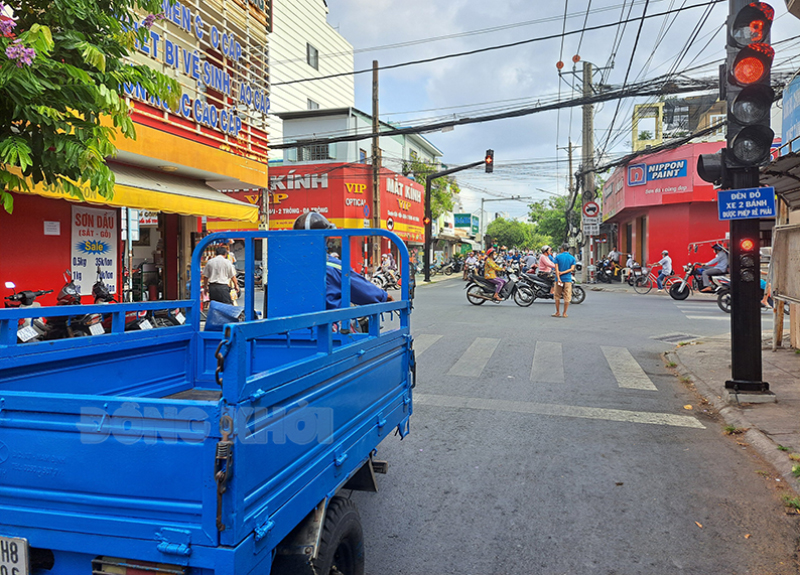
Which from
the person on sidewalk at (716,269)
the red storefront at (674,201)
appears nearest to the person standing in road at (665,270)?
the person on sidewalk at (716,269)

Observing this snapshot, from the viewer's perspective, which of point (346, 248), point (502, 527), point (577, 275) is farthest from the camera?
point (577, 275)

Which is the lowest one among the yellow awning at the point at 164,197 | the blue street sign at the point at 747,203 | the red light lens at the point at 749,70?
the blue street sign at the point at 747,203

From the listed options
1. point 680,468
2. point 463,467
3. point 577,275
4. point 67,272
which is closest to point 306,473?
point 463,467

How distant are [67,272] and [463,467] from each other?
7796mm

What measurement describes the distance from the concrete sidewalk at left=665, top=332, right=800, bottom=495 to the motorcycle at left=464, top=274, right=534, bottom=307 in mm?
6584

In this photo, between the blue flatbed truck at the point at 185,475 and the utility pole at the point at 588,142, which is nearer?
the blue flatbed truck at the point at 185,475

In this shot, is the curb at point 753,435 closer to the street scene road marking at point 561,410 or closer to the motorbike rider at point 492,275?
the street scene road marking at point 561,410

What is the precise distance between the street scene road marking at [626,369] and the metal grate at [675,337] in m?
1.47

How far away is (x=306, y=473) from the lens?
2.22 m

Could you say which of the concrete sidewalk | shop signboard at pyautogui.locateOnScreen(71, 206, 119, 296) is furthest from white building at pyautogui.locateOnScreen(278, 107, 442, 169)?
the concrete sidewalk

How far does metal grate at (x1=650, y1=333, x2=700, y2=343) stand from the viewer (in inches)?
415

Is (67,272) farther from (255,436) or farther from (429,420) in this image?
(255,436)

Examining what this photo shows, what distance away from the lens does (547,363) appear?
8.46 metres

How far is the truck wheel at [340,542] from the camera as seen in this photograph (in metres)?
2.30
